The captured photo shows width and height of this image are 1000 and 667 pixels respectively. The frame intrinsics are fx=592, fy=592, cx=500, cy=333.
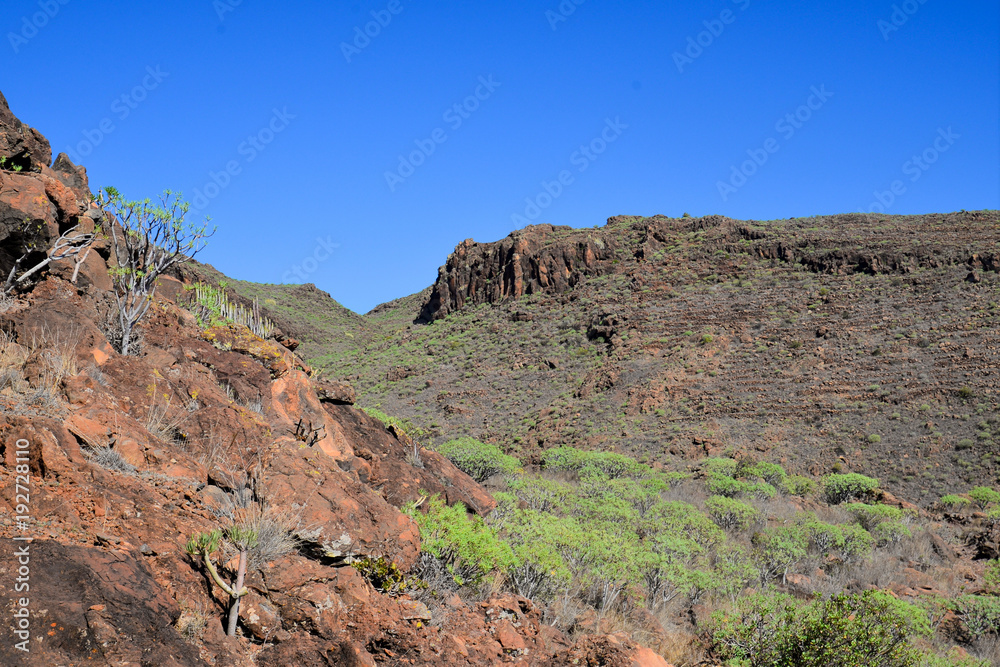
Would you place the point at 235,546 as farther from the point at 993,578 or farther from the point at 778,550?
the point at 993,578

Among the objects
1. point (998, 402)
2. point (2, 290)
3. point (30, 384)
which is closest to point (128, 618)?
point (30, 384)

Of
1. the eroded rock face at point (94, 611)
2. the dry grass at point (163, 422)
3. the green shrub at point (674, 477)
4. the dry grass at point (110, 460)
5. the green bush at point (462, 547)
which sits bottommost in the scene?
the green shrub at point (674, 477)

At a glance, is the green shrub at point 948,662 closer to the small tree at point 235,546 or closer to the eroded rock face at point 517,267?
the small tree at point 235,546

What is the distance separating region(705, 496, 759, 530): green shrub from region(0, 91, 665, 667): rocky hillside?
31.8 ft

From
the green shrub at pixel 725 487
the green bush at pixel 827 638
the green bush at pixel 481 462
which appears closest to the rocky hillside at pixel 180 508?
the green bush at pixel 827 638

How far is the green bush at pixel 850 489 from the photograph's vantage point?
62.2ft

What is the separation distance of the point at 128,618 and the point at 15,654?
489mm

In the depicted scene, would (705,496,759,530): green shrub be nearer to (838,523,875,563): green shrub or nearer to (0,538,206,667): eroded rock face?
(838,523,875,563): green shrub

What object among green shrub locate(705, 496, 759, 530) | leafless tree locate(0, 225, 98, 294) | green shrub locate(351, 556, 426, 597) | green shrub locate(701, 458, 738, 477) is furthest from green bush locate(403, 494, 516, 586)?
green shrub locate(701, 458, 738, 477)

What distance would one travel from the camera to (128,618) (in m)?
2.95

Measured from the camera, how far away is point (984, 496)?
60.4 ft

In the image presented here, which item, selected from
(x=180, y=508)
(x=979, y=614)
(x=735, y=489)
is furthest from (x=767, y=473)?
(x=180, y=508)

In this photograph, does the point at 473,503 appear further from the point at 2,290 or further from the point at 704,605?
the point at 2,290

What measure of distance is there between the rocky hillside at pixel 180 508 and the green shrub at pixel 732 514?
9686mm
